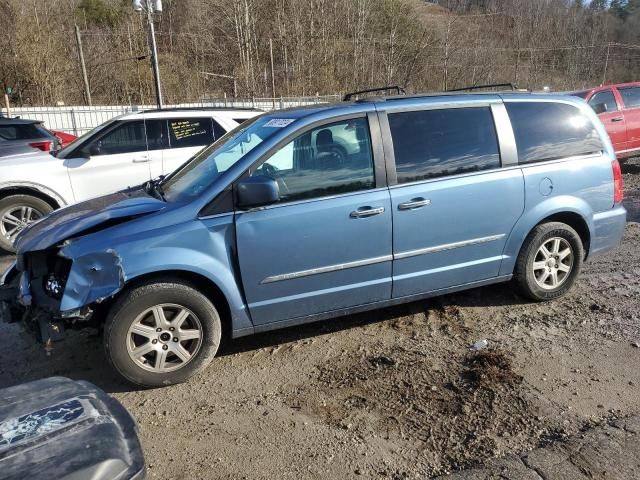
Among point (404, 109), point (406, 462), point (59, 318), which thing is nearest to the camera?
point (406, 462)

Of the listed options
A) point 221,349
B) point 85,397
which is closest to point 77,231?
point 221,349

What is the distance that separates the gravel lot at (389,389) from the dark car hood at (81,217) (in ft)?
3.16

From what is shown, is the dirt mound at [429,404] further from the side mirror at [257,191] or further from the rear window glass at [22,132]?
the rear window glass at [22,132]

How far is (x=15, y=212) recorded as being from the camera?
677cm

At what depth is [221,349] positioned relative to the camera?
4.06 m

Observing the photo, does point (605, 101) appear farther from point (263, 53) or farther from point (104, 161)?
point (263, 53)

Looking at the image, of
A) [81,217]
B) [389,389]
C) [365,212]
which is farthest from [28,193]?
[389,389]

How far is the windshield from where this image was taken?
378cm

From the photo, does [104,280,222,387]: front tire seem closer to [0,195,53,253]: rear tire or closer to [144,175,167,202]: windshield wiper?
[144,175,167,202]: windshield wiper

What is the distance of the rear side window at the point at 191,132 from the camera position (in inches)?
293

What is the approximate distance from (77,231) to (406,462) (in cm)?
245

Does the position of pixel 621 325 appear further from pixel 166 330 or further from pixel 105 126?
pixel 105 126

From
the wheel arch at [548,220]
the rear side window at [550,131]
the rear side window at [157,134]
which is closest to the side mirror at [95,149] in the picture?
the rear side window at [157,134]

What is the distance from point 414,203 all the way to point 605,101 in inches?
363
